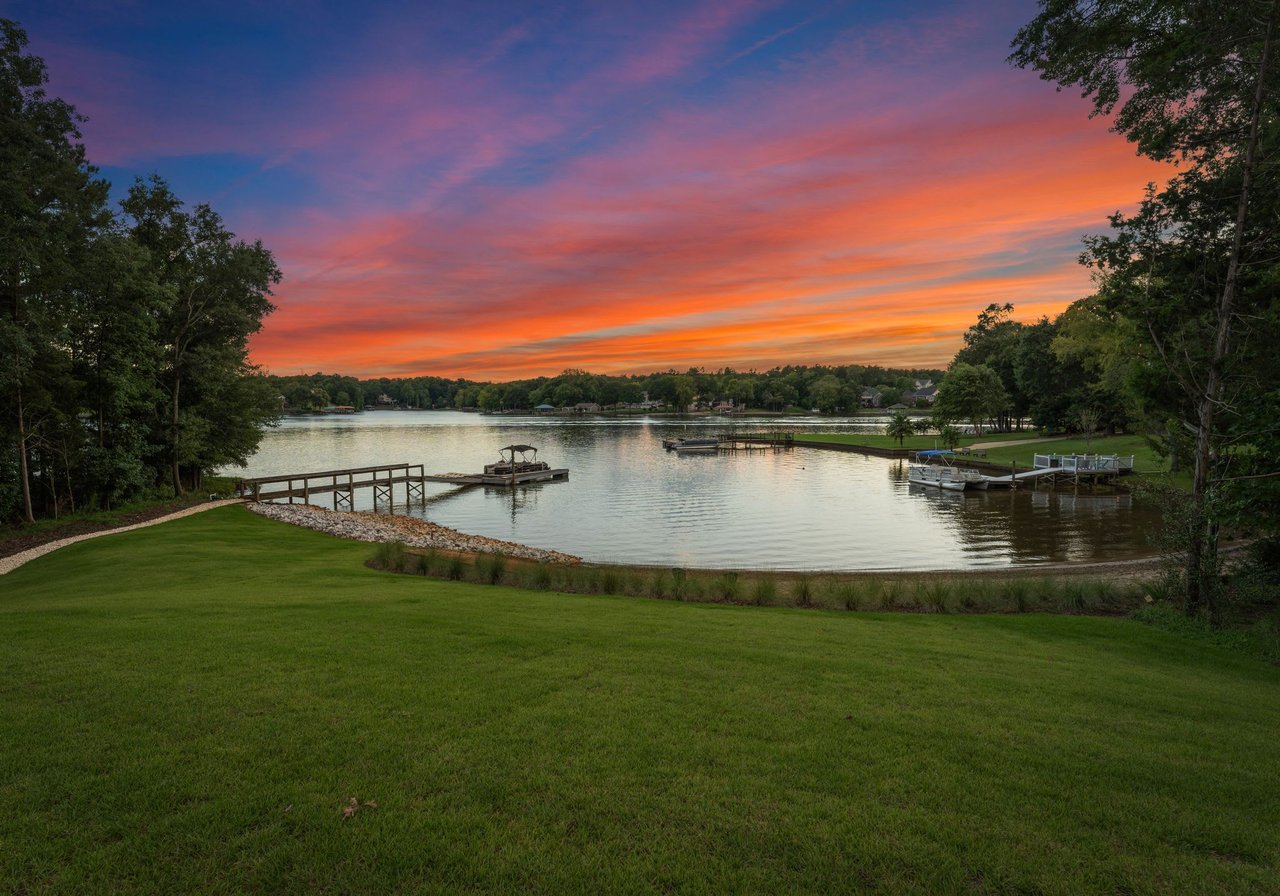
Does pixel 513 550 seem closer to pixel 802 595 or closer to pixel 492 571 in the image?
pixel 492 571

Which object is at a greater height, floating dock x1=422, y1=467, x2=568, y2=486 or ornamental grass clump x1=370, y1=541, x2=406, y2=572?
ornamental grass clump x1=370, y1=541, x2=406, y2=572

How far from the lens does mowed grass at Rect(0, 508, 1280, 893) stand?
12.0ft

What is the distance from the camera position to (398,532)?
26.8m

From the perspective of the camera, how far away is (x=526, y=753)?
4.83 m

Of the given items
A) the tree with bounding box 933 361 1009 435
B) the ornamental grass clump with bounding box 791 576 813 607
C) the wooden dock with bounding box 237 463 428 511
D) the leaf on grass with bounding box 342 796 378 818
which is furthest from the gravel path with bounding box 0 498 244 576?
the tree with bounding box 933 361 1009 435

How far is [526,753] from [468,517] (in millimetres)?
32684

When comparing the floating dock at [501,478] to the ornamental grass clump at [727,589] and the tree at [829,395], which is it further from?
the tree at [829,395]

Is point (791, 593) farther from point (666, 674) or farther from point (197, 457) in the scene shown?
point (197, 457)

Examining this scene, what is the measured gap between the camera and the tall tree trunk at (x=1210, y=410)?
11.0 meters

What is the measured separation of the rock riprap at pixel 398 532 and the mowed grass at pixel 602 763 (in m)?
15.0

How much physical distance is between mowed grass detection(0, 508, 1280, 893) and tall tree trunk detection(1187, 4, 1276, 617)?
3.27m

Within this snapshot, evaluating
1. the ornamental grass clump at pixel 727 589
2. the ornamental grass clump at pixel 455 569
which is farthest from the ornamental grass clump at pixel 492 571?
the ornamental grass clump at pixel 727 589

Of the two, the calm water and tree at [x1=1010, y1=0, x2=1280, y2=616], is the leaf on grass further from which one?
the calm water

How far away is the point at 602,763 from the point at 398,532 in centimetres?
2435
